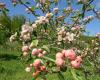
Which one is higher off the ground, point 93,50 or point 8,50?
point 93,50

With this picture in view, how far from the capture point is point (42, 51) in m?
2.62

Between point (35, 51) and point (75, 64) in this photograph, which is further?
point (35, 51)

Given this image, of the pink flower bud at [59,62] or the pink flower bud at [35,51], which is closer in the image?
the pink flower bud at [59,62]

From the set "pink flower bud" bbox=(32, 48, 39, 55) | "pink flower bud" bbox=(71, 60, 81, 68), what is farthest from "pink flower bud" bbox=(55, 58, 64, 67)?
"pink flower bud" bbox=(32, 48, 39, 55)

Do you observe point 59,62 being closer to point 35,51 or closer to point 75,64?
point 75,64

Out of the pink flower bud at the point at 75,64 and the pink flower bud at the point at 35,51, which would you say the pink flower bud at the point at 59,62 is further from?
the pink flower bud at the point at 35,51

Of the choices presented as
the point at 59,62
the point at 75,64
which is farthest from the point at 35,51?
the point at 75,64

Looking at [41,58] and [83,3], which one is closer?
[41,58]

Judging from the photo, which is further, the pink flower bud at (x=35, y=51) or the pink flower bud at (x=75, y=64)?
the pink flower bud at (x=35, y=51)

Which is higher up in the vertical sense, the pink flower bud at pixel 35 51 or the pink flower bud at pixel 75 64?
the pink flower bud at pixel 75 64

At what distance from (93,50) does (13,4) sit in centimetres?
199

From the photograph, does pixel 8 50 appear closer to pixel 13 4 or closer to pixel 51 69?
pixel 13 4

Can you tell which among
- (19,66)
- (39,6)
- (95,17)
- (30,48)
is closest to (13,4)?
(39,6)

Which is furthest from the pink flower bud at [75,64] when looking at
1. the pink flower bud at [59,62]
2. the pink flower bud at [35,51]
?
the pink flower bud at [35,51]
